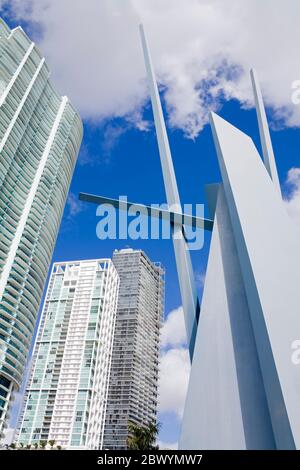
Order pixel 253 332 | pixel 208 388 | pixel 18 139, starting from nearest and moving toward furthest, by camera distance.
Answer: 1. pixel 208 388
2. pixel 253 332
3. pixel 18 139

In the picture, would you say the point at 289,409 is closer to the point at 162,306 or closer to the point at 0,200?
the point at 0,200

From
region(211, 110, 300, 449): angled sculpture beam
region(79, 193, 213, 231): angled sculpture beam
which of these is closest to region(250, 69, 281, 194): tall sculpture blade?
region(211, 110, 300, 449): angled sculpture beam

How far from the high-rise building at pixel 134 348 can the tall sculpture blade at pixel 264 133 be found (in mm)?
88399

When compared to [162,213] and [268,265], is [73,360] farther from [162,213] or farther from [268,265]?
[268,265]

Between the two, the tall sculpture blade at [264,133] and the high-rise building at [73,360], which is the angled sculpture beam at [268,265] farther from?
the high-rise building at [73,360]

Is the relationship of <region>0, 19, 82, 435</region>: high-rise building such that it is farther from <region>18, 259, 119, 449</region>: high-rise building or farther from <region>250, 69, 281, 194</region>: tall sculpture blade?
<region>250, 69, 281, 194</region>: tall sculpture blade

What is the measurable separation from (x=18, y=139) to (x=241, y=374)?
217 ft

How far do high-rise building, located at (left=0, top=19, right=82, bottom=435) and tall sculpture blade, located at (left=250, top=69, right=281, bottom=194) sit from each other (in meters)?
54.1

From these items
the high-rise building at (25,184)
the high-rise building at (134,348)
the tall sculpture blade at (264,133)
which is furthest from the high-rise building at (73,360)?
the tall sculpture blade at (264,133)

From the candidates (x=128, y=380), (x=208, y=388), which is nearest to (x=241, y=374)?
(x=208, y=388)

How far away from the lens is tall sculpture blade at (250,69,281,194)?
7770mm

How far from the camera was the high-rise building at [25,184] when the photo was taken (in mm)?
57625
